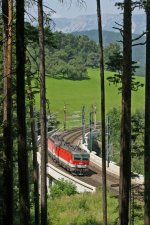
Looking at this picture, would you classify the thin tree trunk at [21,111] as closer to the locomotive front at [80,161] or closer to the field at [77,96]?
the locomotive front at [80,161]

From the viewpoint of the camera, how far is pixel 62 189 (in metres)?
47.5

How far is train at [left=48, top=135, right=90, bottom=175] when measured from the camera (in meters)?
52.1

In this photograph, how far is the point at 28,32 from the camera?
1761cm

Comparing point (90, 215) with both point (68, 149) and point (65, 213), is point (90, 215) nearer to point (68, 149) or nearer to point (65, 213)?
point (65, 213)

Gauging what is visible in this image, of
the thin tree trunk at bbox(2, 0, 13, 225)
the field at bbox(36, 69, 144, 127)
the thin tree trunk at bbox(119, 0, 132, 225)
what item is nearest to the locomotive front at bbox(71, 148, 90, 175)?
the thin tree trunk at bbox(119, 0, 132, 225)

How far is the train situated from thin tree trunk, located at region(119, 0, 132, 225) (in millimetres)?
37659

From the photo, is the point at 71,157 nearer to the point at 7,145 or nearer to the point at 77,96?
the point at 7,145

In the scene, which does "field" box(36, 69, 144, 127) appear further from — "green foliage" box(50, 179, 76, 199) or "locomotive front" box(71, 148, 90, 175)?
"green foliage" box(50, 179, 76, 199)

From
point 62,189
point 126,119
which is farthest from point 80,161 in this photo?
point 126,119

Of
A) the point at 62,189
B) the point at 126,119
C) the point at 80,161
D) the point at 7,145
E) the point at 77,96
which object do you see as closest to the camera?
the point at 7,145

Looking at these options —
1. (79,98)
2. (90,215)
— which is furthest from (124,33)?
(79,98)

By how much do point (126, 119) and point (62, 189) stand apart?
34.7m

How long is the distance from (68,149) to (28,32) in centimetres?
3574

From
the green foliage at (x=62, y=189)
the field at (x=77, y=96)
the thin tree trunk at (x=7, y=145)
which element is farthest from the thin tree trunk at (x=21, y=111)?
the field at (x=77, y=96)
